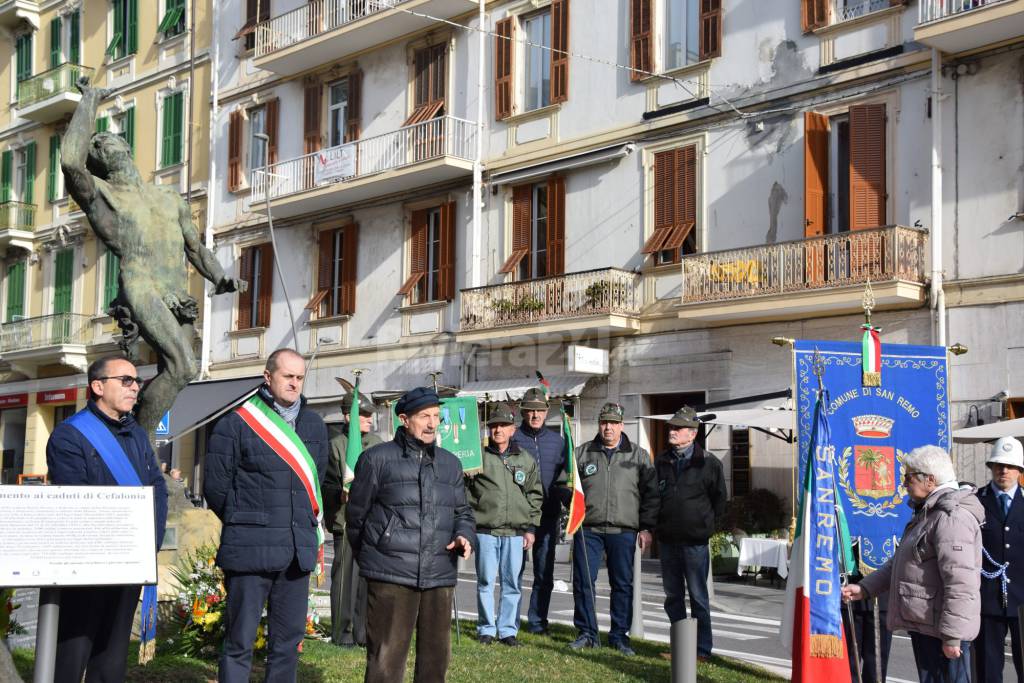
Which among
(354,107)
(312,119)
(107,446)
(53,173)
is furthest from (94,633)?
(53,173)

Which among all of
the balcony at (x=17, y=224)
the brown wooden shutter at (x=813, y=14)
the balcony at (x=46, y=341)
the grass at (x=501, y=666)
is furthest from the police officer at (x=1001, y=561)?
the balcony at (x=17, y=224)

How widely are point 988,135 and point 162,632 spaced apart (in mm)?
14004

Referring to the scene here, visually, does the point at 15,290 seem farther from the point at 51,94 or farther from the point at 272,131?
the point at 272,131

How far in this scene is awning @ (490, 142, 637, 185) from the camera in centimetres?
2344

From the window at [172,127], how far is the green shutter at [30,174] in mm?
6662

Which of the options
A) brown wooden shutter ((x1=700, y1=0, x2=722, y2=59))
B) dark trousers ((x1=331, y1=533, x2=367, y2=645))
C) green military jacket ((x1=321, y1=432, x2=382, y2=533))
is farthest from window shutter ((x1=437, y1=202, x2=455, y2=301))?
dark trousers ((x1=331, y1=533, x2=367, y2=645))

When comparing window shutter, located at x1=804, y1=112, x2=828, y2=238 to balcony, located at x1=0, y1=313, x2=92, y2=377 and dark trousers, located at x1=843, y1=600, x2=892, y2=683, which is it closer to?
dark trousers, located at x1=843, y1=600, x2=892, y2=683

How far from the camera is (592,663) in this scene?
31.3ft

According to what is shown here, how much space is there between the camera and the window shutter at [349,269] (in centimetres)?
2872

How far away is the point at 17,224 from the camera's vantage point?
1510 inches

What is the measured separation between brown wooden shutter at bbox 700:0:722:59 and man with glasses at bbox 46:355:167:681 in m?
17.3

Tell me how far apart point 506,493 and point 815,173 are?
37.6ft

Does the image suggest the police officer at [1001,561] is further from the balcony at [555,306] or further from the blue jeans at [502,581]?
the balcony at [555,306]

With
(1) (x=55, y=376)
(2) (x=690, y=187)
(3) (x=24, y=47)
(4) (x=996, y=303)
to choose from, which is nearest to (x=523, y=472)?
(4) (x=996, y=303)
